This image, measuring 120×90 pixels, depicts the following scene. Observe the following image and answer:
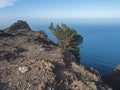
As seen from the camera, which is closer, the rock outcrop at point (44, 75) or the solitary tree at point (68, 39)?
the rock outcrop at point (44, 75)

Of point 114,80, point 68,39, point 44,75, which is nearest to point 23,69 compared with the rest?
point 44,75

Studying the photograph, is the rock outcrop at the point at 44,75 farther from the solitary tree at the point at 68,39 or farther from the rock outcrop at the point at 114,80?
the solitary tree at the point at 68,39

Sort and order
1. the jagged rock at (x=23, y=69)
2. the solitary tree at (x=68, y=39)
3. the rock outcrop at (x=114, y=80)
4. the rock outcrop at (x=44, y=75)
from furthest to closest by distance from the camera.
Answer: the solitary tree at (x=68, y=39) → the rock outcrop at (x=114, y=80) → the jagged rock at (x=23, y=69) → the rock outcrop at (x=44, y=75)

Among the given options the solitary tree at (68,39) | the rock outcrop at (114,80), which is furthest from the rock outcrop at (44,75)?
the solitary tree at (68,39)

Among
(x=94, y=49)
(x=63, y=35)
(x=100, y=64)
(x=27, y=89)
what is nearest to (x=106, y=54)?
(x=94, y=49)

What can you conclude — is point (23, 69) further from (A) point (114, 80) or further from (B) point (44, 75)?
(A) point (114, 80)

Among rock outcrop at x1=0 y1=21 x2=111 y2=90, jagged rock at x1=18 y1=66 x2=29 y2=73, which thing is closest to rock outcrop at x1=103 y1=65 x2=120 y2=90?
rock outcrop at x1=0 y1=21 x2=111 y2=90

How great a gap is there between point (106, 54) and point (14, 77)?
96.2 meters

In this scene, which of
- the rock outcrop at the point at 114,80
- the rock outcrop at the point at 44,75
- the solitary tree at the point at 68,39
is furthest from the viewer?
the solitary tree at the point at 68,39

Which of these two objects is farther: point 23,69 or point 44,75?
point 23,69

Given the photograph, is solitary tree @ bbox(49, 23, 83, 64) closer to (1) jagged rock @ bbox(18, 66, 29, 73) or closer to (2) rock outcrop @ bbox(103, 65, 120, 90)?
(2) rock outcrop @ bbox(103, 65, 120, 90)

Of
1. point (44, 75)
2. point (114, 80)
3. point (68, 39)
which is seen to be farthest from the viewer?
point (68, 39)

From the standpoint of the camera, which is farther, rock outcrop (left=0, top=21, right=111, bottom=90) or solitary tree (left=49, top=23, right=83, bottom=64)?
solitary tree (left=49, top=23, right=83, bottom=64)

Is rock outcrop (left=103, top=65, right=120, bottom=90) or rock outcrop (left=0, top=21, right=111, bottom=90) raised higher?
rock outcrop (left=0, top=21, right=111, bottom=90)
